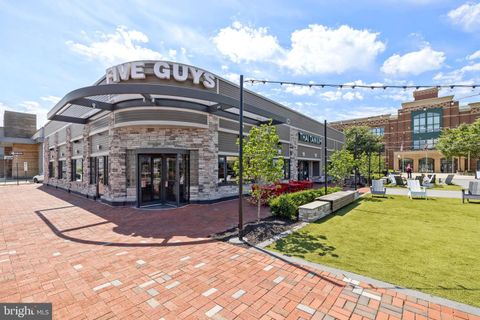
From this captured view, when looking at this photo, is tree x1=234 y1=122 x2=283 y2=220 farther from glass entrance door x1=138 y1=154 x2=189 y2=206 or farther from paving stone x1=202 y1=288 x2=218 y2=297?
glass entrance door x1=138 y1=154 x2=189 y2=206

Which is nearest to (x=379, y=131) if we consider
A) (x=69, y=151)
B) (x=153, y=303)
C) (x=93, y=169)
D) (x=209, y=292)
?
(x=93, y=169)

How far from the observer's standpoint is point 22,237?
21.2 ft

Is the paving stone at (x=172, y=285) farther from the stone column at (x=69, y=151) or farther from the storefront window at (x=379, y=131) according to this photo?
the storefront window at (x=379, y=131)

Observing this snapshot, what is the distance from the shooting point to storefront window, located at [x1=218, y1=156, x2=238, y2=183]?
40.8 ft

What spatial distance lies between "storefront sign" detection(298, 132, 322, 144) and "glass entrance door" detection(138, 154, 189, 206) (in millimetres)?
12895

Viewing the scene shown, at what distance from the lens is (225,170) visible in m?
12.7

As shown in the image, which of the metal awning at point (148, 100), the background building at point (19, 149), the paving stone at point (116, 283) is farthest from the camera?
the background building at point (19, 149)

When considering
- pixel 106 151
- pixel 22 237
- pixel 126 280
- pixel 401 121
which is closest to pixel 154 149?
pixel 106 151

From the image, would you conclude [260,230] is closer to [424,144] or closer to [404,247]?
[404,247]

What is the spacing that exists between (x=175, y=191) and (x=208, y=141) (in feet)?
9.85

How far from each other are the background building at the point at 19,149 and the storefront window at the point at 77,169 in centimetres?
2293

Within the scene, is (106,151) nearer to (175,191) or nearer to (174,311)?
(175,191)

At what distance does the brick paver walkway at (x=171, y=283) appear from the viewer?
3182mm

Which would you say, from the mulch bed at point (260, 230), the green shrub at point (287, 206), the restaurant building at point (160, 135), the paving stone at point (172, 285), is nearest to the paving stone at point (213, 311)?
the paving stone at point (172, 285)
